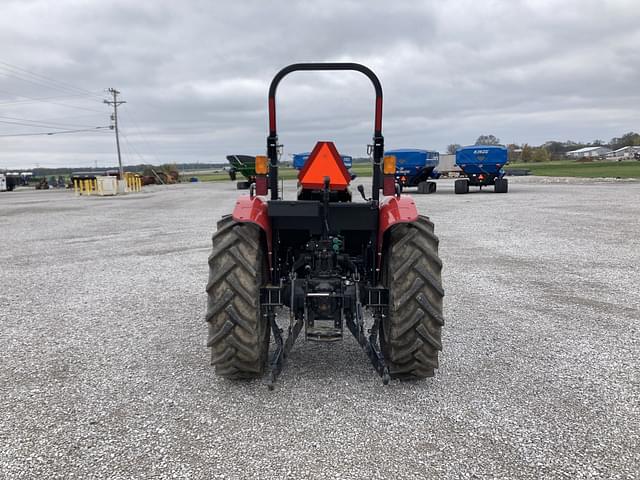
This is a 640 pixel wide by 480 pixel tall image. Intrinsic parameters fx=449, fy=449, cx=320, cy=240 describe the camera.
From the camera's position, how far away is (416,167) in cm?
2895

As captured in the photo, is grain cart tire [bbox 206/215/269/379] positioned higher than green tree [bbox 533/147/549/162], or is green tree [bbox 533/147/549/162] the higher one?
green tree [bbox 533/147/549/162]

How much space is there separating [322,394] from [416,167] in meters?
26.7

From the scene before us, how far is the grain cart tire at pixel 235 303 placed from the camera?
3.66 meters

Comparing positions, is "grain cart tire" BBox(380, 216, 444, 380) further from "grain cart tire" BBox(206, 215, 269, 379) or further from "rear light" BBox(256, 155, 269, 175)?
"rear light" BBox(256, 155, 269, 175)

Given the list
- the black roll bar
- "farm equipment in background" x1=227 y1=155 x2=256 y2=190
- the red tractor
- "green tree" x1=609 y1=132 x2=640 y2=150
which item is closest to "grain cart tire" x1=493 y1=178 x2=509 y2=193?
"farm equipment in background" x1=227 y1=155 x2=256 y2=190

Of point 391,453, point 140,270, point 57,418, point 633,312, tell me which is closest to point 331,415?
point 391,453

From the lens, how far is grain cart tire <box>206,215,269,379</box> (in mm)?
3658

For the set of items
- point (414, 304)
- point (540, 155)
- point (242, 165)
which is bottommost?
point (414, 304)

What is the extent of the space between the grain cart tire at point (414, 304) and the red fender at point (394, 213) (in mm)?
117

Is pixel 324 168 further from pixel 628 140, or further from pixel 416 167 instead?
pixel 628 140

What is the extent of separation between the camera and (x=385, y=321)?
4.11 meters

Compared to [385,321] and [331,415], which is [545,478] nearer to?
[331,415]

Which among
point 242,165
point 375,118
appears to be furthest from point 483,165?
point 375,118

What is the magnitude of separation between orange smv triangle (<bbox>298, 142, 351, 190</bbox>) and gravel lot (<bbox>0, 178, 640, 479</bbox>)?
1730mm
